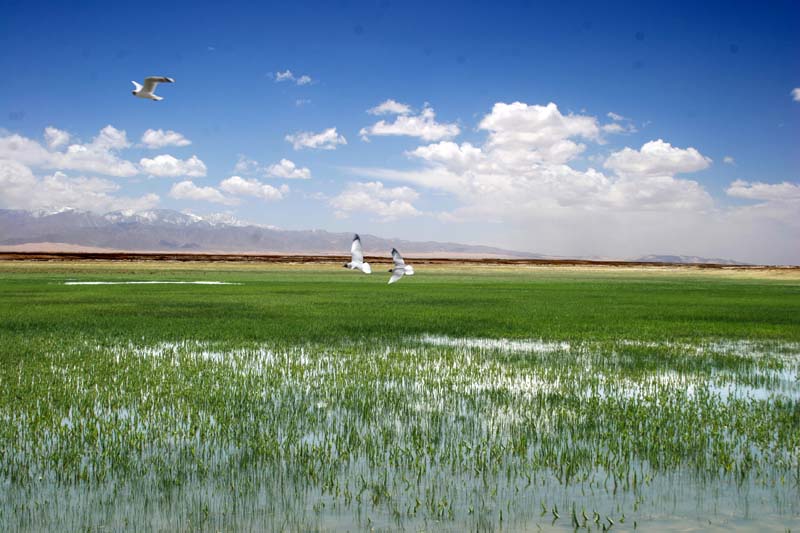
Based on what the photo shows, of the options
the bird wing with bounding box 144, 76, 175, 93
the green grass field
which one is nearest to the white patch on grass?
the green grass field

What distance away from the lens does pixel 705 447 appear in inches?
393

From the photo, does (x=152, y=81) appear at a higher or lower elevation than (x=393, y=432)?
higher

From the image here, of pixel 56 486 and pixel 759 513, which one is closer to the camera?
pixel 759 513

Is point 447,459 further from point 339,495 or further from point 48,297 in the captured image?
point 48,297

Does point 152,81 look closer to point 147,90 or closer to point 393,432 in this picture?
point 147,90

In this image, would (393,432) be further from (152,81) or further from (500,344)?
(152,81)

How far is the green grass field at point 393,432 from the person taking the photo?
7.62 m

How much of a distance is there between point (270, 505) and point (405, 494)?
158cm

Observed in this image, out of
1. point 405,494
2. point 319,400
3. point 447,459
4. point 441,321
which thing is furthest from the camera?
point 441,321

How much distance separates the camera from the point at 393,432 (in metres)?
10.8

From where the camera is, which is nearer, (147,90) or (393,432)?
(393,432)

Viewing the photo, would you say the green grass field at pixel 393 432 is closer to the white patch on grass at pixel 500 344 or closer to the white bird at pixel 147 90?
the white patch on grass at pixel 500 344

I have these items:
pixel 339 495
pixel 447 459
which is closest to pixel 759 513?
pixel 447 459

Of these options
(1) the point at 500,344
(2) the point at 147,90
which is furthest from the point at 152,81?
(1) the point at 500,344
